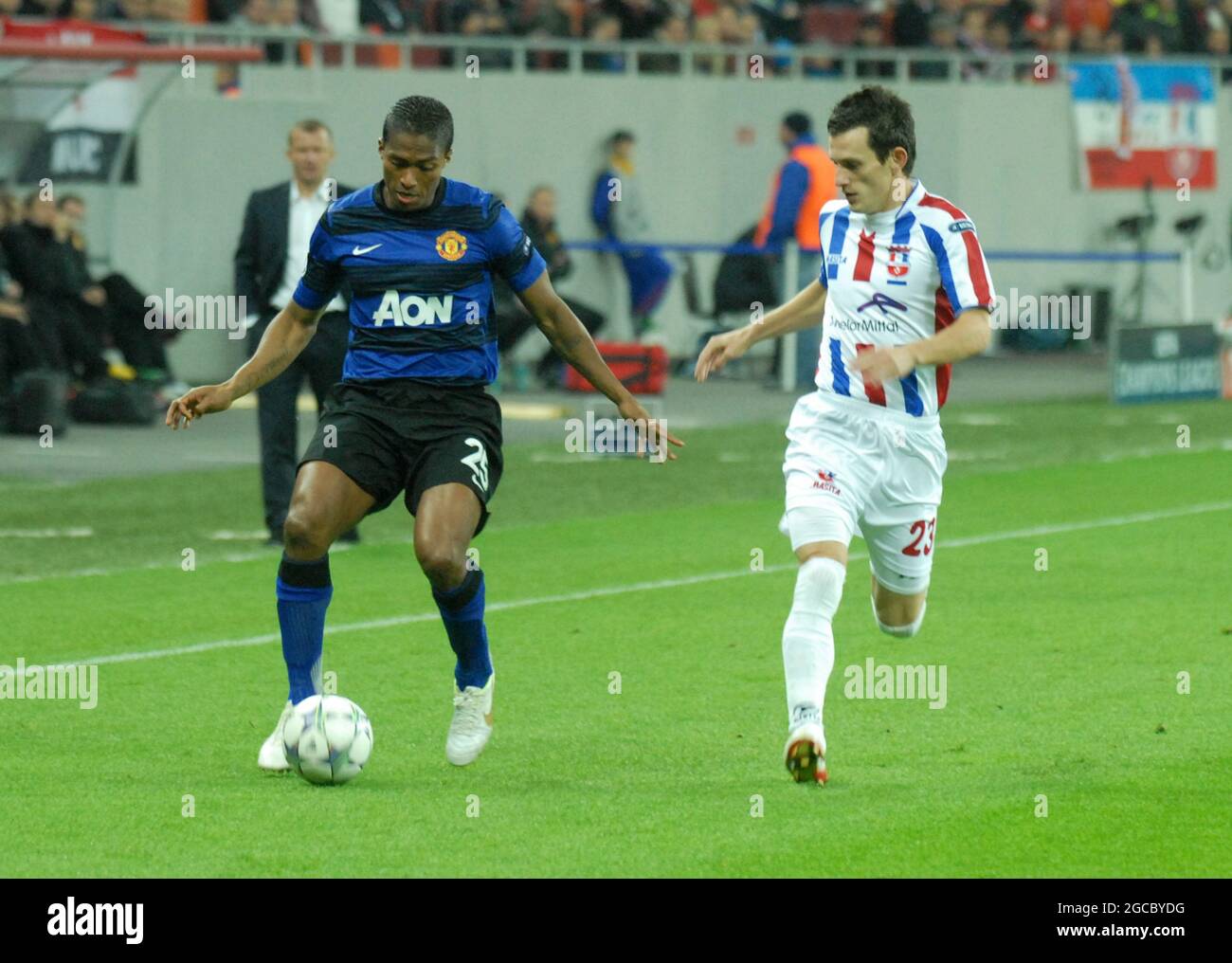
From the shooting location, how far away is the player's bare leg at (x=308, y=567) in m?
7.38

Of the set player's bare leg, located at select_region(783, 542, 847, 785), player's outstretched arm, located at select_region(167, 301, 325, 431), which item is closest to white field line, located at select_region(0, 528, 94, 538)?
player's outstretched arm, located at select_region(167, 301, 325, 431)

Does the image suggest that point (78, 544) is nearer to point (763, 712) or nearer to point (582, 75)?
point (763, 712)

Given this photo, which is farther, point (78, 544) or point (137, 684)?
point (78, 544)

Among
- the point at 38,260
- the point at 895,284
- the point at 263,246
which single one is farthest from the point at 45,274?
the point at 895,284

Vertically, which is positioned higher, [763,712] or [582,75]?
[582,75]

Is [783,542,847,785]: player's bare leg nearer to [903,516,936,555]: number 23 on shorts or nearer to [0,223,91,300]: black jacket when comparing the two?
[903,516,936,555]: number 23 on shorts

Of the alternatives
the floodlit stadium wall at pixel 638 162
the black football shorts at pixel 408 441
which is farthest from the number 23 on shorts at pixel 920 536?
the floodlit stadium wall at pixel 638 162

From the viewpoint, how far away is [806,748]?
708cm

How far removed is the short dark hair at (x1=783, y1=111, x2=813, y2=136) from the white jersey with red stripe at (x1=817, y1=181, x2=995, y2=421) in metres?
13.4

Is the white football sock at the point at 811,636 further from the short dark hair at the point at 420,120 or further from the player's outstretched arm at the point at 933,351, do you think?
the short dark hair at the point at 420,120

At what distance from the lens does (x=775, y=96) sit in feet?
88.6

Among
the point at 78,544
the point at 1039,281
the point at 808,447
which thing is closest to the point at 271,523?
the point at 78,544

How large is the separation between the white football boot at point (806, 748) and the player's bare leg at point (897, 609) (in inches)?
44.0

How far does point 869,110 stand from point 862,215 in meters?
0.40
